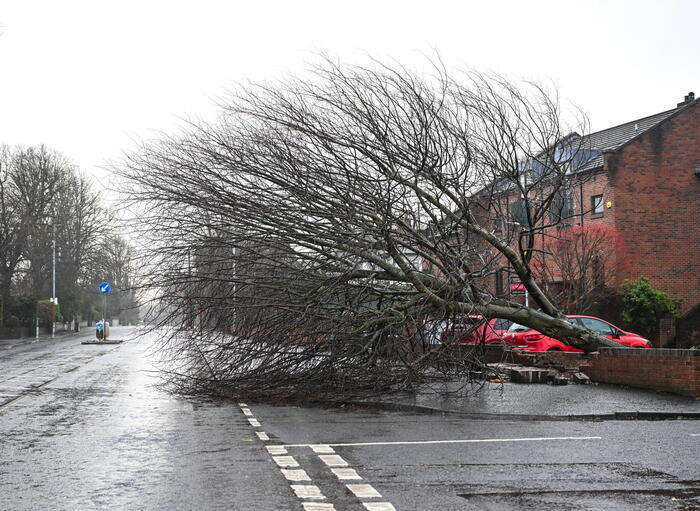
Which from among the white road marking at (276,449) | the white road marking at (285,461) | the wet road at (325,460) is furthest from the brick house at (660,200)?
the white road marking at (285,461)

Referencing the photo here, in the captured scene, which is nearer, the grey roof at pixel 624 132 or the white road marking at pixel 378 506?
the white road marking at pixel 378 506

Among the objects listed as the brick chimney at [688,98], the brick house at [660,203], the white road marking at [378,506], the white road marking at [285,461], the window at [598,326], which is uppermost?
the brick chimney at [688,98]

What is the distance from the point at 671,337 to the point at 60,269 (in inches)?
1984

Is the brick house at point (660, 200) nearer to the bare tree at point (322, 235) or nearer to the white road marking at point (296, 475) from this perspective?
the bare tree at point (322, 235)

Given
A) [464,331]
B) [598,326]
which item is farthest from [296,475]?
[598,326]

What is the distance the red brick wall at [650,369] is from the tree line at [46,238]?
38.1 meters

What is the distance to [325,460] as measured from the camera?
861cm

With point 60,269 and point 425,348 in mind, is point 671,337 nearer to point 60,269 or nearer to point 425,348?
point 425,348

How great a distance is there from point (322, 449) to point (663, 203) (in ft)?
94.8

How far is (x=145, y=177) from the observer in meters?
15.8

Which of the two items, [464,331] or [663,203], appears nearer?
[464,331]

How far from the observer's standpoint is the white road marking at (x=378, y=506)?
6.31m

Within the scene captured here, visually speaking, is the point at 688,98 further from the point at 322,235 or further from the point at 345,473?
the point at 345,473

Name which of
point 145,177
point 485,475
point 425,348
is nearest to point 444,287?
point 425,348
